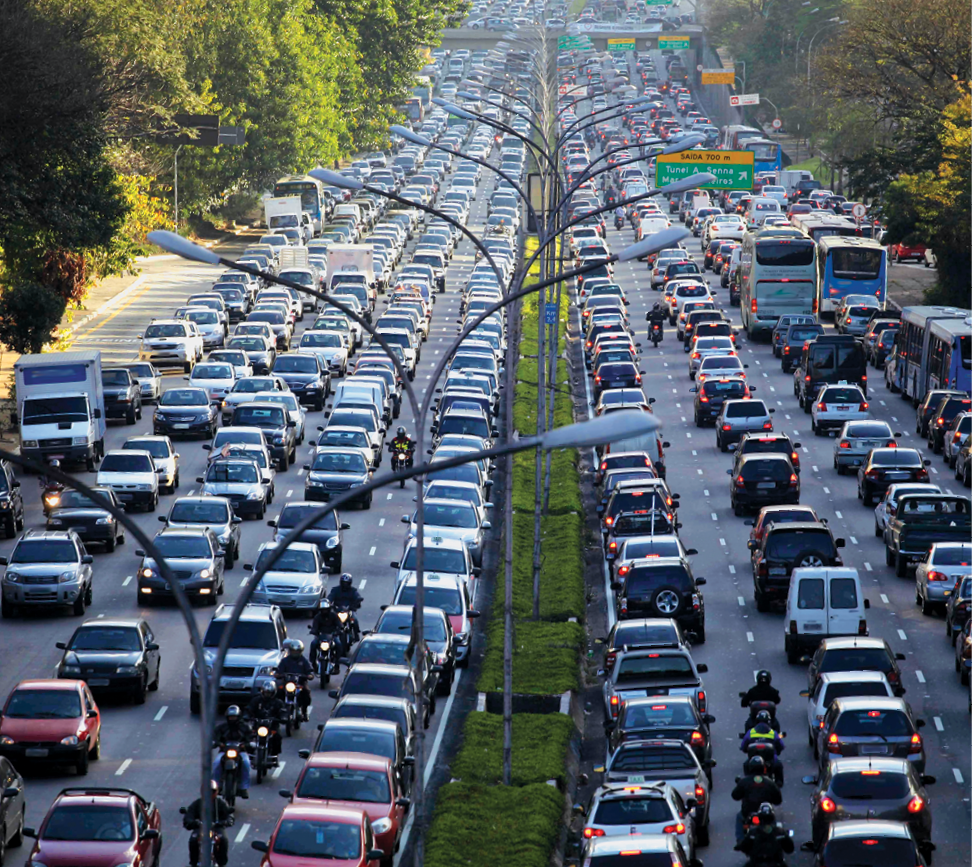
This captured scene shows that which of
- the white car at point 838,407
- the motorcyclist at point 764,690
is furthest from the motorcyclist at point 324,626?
the white car at point 838,407

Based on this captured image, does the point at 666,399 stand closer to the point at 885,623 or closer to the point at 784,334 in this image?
the point at 784,334

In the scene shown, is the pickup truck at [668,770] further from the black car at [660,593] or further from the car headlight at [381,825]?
the black car at [660,593]

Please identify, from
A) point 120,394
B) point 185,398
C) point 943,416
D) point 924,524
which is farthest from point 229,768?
point 943,416

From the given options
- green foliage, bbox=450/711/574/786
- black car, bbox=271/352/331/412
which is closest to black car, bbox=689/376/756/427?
black car, bbox=271/352/331/412

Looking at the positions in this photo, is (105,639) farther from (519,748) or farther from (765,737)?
(765,737)

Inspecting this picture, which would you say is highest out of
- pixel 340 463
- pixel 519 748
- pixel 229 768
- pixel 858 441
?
pixel 858 441

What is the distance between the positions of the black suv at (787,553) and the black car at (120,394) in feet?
75.7

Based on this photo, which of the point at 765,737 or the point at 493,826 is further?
the point at 765,737

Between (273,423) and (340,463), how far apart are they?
4.86 metres

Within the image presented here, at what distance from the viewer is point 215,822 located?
2366cm

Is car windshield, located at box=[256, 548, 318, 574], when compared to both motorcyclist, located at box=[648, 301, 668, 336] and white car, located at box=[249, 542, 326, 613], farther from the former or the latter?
motorcyclist, located at box=[648, 301, 668, 336]

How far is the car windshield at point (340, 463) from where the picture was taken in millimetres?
46031

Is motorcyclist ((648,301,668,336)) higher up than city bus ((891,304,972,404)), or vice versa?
motorcyclist ((648,301,668,336))

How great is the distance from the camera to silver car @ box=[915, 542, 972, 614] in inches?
1430
